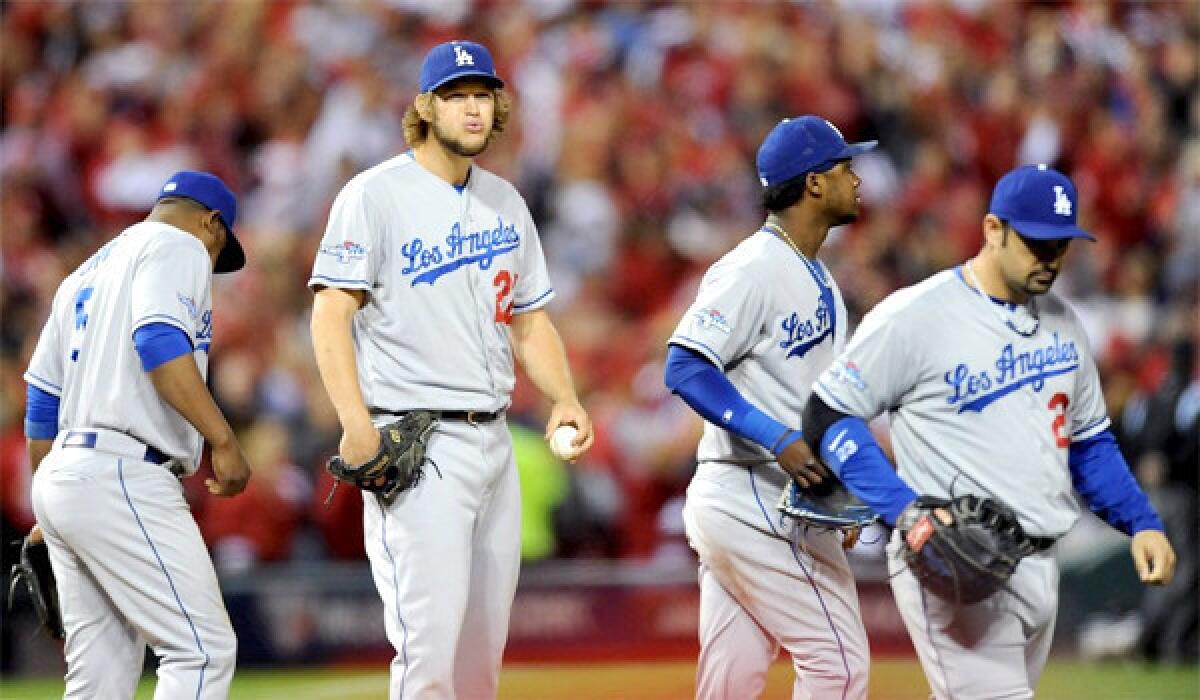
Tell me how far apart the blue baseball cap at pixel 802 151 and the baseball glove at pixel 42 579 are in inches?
100

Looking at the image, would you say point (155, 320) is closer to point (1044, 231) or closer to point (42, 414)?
point (42, 414)

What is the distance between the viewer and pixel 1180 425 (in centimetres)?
1012

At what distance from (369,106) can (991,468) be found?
899 centimetres

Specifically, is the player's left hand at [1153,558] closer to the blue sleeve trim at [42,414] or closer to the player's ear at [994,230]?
the player's ear at [994,230]

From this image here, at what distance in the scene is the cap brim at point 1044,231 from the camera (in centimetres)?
474

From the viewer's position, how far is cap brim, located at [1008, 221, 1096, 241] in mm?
4738

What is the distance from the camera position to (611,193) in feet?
41.2

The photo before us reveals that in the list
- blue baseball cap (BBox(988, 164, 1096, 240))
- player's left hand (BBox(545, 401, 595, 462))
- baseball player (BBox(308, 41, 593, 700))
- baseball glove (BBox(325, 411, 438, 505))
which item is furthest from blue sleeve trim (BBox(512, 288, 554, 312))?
blue baseball cap (BBox(988, 164, 1096, 240))

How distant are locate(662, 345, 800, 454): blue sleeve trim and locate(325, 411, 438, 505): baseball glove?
76 centimetres

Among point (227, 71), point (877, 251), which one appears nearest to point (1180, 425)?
point (877, 251)

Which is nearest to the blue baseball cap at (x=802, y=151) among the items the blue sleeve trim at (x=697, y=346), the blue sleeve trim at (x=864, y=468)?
the blue sleeve trim at (x=697, y=346)

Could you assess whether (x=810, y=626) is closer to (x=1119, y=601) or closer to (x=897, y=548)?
(x=897, y=548)

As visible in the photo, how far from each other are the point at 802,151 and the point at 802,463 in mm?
986

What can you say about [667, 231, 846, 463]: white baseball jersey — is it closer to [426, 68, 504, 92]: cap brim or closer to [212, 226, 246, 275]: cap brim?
[426, 68, 504, 92]: cap brim
